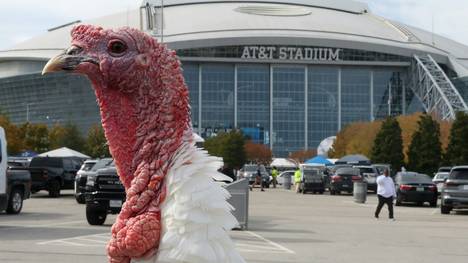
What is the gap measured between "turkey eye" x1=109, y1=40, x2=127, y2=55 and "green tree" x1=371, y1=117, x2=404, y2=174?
2500 inches

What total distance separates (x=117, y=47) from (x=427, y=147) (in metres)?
58.8

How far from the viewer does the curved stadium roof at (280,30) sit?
10850 cm

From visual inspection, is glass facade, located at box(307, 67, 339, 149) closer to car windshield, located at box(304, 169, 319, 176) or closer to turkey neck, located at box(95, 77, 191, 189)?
car windshield, located at box(304, 169, 319, 176)

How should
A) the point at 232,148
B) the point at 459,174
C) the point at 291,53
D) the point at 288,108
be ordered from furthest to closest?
the point at 288,108
the point at 291,53
the point at 232,148
the point at 459,174

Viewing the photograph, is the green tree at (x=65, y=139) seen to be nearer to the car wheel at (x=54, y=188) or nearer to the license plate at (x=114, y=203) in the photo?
the car wheel at (x=54, y=188)

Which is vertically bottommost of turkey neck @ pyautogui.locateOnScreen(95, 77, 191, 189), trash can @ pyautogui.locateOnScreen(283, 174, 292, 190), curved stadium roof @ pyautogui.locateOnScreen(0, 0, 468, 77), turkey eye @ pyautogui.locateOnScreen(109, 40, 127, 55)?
trash can @ pyautogui.locateOnScreen(283, 174, 292, 190)

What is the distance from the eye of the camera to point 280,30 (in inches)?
4387

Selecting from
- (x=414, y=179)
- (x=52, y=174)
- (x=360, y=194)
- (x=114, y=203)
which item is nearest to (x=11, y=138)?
(x=52, y=174)

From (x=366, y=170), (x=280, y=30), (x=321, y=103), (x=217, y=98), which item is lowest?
(x=366, y=170)

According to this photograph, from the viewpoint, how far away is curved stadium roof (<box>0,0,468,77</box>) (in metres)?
108

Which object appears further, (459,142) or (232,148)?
(232,148)

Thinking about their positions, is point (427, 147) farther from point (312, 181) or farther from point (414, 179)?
point (414, 179)

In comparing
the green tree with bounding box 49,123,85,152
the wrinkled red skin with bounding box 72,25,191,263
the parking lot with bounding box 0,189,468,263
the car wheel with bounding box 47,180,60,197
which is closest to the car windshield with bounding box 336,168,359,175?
the car wheel with bounding box 47,180,60,197

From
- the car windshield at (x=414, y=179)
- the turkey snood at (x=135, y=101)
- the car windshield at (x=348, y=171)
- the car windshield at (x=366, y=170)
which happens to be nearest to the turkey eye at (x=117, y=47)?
the turkey snood at (x=135, y=101)
